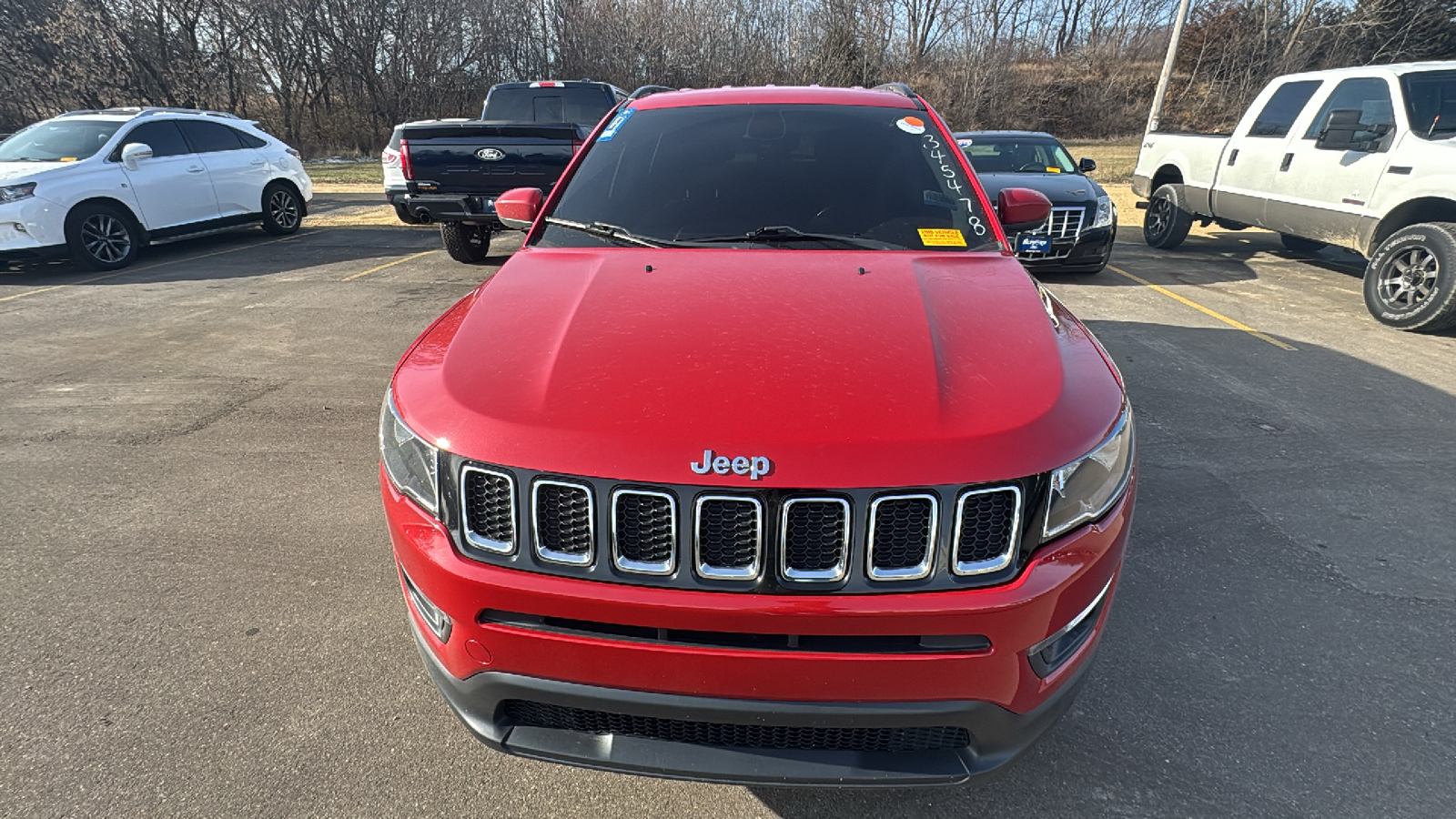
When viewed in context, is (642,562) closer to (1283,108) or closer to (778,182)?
(778,182)

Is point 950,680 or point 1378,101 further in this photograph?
point 1378,101

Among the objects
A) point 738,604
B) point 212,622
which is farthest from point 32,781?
point 738,604

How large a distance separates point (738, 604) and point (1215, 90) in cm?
3876

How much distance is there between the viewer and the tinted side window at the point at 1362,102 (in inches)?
268

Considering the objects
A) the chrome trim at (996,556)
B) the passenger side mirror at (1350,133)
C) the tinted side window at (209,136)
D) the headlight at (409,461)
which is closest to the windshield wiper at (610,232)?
the headlight at (409,461)

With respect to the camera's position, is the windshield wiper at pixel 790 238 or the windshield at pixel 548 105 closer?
the windshield wiper at pixel 790 238

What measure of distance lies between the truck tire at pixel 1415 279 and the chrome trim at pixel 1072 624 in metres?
6.45

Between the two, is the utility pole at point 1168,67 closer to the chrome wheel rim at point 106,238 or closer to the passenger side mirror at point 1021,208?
the passenger side mirror at point 1021,208

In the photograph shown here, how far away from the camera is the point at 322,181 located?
19469mm

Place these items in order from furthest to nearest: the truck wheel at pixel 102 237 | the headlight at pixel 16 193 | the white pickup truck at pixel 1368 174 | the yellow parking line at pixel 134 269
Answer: the truck wheel at pixel 102 237
the headlight at pixel 16 193
the yellow parking line at pixel 134 269
the white pickup truck at pixel 1368 174

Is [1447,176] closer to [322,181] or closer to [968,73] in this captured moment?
[322,181]

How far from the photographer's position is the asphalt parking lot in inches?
80.2

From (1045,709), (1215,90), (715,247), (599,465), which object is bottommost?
(1045,709)

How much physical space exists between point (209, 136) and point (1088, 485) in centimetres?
1250
